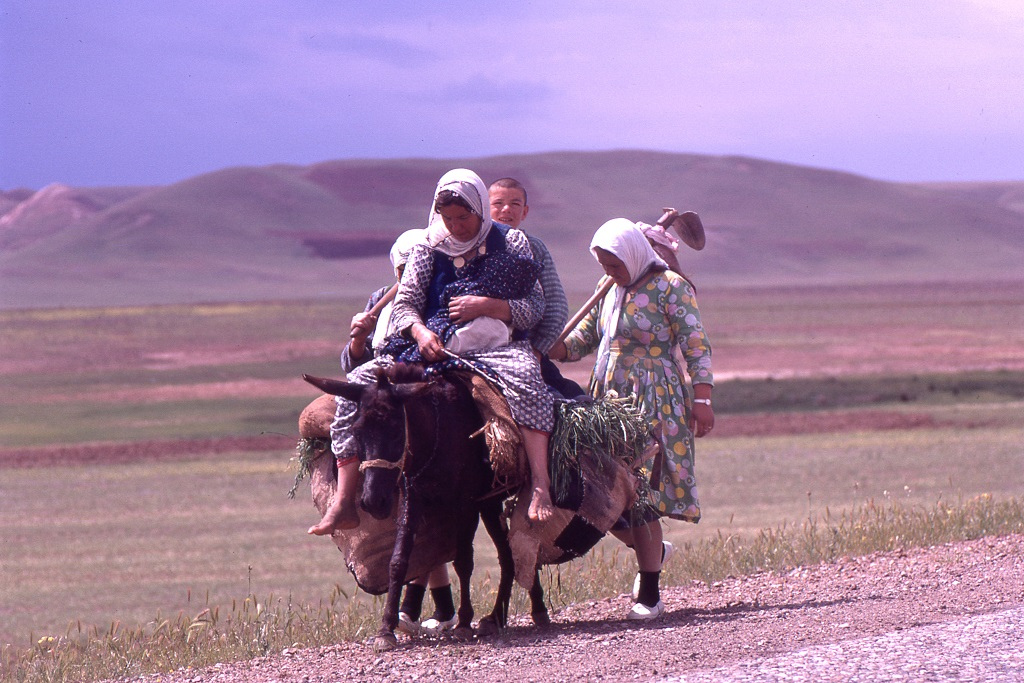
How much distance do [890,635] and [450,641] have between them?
1926 millimetres

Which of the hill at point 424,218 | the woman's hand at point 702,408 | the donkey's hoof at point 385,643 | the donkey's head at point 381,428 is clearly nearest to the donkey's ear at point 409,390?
the donkey's head at point 381,428

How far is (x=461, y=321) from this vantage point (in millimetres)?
6762

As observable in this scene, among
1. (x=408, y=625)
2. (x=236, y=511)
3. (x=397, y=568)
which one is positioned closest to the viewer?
(x=397, y=568)

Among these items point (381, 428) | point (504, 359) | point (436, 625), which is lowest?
point (436, 625)

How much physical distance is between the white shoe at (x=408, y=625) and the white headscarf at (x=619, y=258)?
1511 millimetres

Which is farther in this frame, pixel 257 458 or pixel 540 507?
pixel 257 458

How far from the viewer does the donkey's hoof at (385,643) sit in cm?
655

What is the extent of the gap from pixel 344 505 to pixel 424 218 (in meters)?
126

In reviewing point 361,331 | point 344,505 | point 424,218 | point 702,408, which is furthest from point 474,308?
point 424,218

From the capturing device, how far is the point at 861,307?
255 ft

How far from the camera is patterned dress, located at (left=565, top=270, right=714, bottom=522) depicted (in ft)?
24.1

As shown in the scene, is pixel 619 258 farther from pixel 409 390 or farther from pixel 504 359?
pixel 409 390

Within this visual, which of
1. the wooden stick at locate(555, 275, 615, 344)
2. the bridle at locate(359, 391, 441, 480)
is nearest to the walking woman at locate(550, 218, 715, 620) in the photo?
the wooden stick at locate(555, 275, 615, 344)

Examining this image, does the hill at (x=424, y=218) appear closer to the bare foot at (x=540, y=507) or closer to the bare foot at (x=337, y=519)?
the bare foot at (x=337, y=519)
